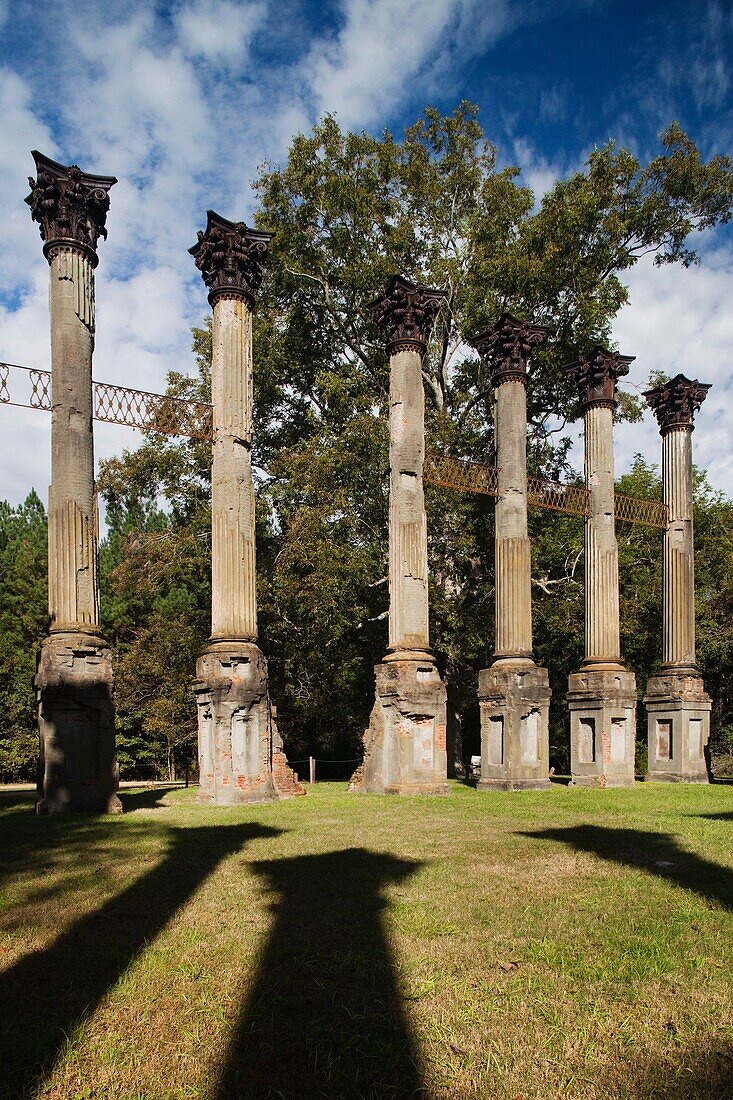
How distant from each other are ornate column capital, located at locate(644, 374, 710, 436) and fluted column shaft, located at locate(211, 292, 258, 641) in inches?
Answer: 504

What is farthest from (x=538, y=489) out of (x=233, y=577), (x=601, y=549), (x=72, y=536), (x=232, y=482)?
(x=72, y=536)

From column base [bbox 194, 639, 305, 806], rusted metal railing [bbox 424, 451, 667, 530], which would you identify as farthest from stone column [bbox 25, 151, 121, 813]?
rusted metal railing [bbox 424, 451, 667, 530]

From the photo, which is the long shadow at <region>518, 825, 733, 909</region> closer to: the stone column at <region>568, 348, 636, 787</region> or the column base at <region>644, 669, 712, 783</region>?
the stone column at <region>568, 348, 636, 787</region>

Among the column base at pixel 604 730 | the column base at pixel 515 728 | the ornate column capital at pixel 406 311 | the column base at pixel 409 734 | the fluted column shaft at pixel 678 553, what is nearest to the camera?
the column base at pixel 409 734

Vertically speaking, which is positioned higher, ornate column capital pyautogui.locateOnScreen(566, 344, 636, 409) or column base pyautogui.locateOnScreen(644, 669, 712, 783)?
ornate column capital pyautogui.locateOnScreen(566, 344, 636, 409)

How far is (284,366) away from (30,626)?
47.6ft

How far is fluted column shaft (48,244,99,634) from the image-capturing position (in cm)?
1553

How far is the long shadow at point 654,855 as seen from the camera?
7.68m

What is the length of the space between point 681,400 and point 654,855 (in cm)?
1826

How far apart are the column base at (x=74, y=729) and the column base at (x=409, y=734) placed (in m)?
5.63

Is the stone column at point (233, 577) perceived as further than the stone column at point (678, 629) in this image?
No

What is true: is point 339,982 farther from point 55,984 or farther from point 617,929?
point 617,929

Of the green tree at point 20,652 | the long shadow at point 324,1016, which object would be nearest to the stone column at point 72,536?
the long shadow at point 324,1016

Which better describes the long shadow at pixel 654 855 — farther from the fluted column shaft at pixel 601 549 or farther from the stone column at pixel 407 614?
the fluted column shaft at pixel 601 549
